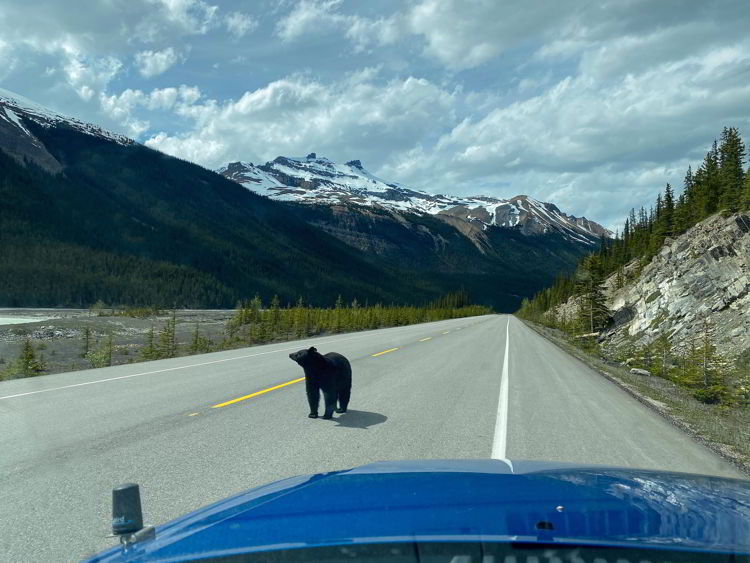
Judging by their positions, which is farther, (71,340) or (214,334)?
(214,334)

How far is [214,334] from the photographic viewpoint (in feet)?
137

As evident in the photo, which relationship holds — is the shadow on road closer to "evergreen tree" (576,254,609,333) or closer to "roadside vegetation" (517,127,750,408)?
"roadside vegetation" (517,127,750,408)

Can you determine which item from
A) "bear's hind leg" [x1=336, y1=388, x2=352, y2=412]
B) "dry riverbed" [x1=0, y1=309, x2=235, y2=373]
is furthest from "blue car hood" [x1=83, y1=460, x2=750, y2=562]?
"dry riverbed" [x1=0, y1=309, x2=235, y2=373]

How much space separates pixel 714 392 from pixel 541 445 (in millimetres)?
11298

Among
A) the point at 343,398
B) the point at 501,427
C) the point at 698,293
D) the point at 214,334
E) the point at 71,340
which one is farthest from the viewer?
the point at 214,334

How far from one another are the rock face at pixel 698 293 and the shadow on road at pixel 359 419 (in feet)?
85.8

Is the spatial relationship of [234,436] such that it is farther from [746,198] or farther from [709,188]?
[709,188]

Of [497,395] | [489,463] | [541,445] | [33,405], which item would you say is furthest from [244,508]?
[497,395]

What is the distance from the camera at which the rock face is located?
111 ft

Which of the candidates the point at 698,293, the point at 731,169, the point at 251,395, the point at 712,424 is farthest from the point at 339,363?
the point at 731,169

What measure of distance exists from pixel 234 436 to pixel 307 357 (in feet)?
5.02

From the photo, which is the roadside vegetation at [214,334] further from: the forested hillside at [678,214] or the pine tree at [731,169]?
the pine tree at [731,169]

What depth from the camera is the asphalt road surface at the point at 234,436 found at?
4.70m

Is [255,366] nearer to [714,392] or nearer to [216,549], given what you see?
[714,392]
